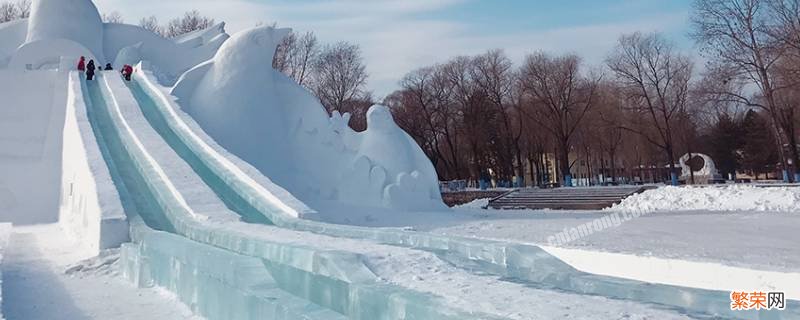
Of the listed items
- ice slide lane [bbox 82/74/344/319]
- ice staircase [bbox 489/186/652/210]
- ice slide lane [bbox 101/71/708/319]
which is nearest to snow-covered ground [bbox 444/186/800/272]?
ice staircase [bbox 489/186/652/210]

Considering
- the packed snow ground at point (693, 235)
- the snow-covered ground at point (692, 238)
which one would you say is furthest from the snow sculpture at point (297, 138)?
the snow-covered ground at point (692, 238)

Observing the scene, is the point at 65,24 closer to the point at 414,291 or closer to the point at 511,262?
the point at 511,262

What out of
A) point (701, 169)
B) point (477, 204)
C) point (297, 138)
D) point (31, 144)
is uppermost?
point (297, 138)

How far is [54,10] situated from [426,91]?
18.0 m

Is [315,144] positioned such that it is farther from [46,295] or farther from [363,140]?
[46,295]

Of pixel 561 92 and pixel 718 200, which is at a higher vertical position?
pixel 561 92

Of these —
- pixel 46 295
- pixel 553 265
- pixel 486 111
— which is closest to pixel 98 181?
pixel 46 295

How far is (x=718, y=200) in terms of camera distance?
51.3 feet

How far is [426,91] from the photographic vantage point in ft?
114

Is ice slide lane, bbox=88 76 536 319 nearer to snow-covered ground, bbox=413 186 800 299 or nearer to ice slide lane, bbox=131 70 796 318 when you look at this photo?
ice slide lane, bbox=131 70 796 318

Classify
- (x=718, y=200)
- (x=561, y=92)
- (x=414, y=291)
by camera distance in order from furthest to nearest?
1. (x=561, y=92)
2. (x=718, y=200)
3. (x=414, y=291)

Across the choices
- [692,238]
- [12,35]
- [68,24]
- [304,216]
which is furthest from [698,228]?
[12,35]

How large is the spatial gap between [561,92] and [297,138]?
18038mm

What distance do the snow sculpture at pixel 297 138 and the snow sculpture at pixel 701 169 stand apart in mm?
18964
